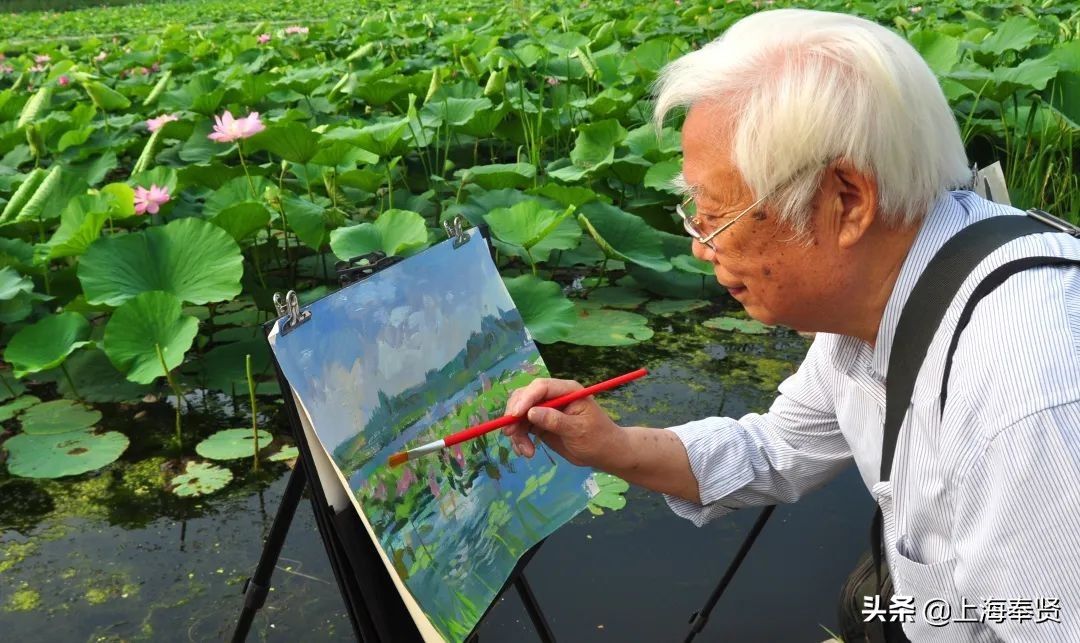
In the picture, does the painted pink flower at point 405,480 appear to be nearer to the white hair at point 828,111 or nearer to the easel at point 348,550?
the easel at point 348,550

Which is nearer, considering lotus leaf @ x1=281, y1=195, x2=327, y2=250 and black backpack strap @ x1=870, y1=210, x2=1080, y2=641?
black backpack strap @ x1=870, y1=210, x2=1080, y2=641

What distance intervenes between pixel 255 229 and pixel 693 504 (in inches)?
56.8

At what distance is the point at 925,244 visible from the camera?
3.40ft

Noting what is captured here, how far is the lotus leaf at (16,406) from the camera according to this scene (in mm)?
2200

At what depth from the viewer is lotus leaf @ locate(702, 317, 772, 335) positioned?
103 inches

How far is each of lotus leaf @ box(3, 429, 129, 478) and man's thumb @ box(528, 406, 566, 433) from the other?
115cm

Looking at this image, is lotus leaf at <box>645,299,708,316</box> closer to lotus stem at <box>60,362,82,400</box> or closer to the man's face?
lotus stem at <box>60,362,82,400</box>

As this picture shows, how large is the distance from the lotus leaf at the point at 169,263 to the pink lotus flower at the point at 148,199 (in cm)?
23

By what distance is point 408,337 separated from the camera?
1.19 m

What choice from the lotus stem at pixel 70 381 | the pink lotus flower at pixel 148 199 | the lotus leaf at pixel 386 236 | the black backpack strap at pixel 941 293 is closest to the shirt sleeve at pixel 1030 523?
the black backpack strap at pixel 941 293

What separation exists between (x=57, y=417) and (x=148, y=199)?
Result: 2.00 ft

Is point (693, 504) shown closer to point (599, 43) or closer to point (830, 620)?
point (830, 620)

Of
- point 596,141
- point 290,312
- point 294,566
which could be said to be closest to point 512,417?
point 290,312

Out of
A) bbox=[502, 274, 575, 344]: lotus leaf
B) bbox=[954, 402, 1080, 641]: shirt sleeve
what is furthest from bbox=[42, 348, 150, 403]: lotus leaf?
bbox=[954, 402, 1080, 641]: shirt sleeve
